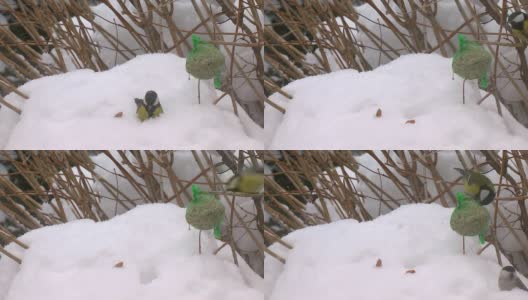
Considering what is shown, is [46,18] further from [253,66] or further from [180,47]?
[253,66]

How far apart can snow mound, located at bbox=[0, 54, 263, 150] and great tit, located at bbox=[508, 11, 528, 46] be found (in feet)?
2.14

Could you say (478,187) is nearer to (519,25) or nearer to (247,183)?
(519,25)

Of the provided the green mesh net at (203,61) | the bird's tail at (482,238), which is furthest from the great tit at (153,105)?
the bird's tail at (482,238)

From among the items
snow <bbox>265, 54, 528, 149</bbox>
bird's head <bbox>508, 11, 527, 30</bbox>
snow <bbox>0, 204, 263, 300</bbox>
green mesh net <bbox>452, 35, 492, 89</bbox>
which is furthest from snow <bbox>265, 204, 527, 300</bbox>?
bird's head <bbox>508, 11, 527, 30</bbox>

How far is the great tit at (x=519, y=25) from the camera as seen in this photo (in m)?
1.56

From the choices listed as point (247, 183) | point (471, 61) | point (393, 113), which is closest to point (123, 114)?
point (247, 183)

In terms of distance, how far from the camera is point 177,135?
1658mm

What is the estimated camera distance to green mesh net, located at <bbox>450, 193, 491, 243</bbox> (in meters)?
1.56

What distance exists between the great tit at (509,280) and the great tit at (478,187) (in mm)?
162

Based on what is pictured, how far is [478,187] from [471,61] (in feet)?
0.98

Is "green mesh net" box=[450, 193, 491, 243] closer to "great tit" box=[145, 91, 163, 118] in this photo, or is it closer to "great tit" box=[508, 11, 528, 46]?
"great tit" box=[508, 11, 528, 46]

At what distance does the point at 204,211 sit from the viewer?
1.66 m

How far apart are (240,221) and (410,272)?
0.45m

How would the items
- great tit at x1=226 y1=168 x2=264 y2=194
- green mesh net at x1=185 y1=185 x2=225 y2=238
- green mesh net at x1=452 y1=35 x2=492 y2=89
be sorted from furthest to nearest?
1. great tit at x1=226 y1=168 x2=264 y2=194
2. green mesh net at x1=185 y1=185 x2=225 y2=238
3. green mesh net at x1=452 y1=35 x2=492 y2=89
